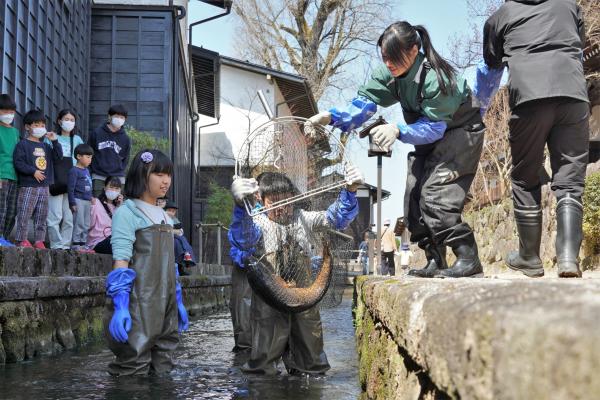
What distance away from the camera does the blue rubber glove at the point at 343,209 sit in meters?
4.45

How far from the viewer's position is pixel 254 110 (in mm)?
30484

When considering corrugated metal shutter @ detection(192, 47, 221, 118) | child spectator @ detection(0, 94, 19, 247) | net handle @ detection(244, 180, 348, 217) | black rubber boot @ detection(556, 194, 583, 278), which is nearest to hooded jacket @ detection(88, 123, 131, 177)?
child spectator @ detection(0, 94, 19, 247)

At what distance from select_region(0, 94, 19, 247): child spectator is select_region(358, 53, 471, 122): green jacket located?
158 inches

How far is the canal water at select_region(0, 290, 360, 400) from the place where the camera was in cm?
393

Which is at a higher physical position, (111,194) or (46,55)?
(46,55)

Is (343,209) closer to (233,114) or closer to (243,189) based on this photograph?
(243,189)

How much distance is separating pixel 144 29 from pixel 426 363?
15148mm

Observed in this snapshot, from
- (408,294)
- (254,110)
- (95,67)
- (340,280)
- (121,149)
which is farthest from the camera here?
(254,110)

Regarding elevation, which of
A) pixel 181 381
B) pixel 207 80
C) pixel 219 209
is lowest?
pixel 181 381

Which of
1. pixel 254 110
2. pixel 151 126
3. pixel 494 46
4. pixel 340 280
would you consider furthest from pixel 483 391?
pixel 254 110

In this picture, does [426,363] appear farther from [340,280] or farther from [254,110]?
[254,110]

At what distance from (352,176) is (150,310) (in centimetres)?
148

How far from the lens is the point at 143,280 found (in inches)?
178

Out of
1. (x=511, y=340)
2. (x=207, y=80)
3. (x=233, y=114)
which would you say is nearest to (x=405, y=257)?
(x=233, y=114)
